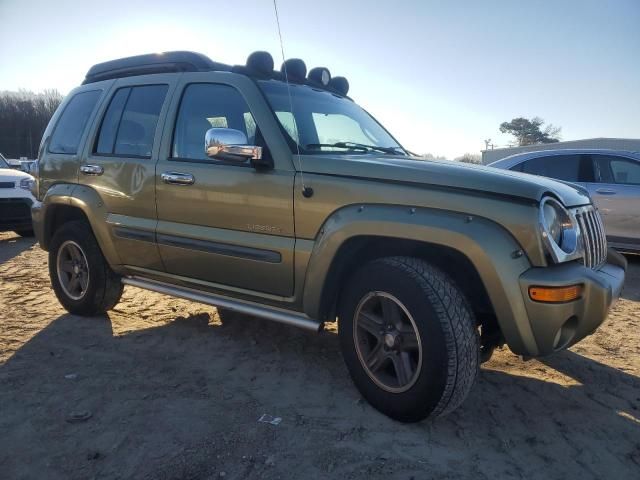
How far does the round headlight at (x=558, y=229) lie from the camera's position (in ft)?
7.80

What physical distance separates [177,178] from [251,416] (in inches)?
66.1

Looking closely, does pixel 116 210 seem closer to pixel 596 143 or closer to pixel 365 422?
pixel 365 422

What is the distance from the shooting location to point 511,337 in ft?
8.01

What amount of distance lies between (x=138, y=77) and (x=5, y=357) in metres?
2.29

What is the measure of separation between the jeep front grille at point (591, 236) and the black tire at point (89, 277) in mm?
3574

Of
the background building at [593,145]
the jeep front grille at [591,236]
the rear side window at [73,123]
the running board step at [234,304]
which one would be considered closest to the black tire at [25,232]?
the rear side window at [73,123]

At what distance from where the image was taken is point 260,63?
3.59 metres

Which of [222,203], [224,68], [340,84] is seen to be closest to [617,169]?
[340,84]

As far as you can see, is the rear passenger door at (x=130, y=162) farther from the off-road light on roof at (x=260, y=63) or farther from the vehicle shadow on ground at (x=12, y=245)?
the vehicle shadow on ground at (x=12, y=245)

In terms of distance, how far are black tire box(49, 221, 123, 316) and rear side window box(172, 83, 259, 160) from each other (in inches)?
51.9

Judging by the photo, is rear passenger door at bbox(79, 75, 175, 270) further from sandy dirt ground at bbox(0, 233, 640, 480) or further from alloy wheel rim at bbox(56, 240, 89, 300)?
sandy dirt ground at bbox(0, 233, 640, 480)

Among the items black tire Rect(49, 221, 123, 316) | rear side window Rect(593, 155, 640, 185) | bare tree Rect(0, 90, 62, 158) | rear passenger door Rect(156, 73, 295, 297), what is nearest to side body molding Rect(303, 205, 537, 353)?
rear passenger door Rect(156, 73, 295, 297)

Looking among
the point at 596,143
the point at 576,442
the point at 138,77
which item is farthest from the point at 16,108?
the point at 576,442

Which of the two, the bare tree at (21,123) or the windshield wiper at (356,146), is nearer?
the windshield wiper at (356,146)
